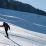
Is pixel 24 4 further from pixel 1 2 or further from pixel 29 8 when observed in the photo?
pixel 1 2

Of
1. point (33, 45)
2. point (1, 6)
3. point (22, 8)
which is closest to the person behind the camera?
point (33, 45)

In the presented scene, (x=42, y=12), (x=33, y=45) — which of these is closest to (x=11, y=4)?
(x=42, y=12)

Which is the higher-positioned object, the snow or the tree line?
the tree line

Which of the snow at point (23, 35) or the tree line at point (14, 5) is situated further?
the tree line at point (14, 5)

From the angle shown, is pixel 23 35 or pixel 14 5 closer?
pixel 23 35

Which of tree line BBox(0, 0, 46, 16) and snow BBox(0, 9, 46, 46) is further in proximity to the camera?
tree line BBox(0, 0, 46, 16)

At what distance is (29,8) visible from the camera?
209 ft

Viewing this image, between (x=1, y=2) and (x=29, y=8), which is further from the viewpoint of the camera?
(x=29, y=8)

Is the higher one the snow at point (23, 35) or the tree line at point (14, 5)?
the tree line at point (14, 5)

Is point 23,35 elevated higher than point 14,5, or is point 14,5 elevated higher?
point 14,5

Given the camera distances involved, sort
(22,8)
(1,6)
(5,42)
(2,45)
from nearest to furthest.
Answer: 1. (2,45)
2. (5,42)
3. (1,6)
4. (22,8)

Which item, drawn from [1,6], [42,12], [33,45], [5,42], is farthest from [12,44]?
[42,12]

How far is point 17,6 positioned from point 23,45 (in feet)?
147

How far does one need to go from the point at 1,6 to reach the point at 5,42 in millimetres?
42780
